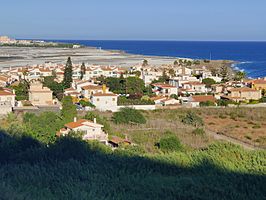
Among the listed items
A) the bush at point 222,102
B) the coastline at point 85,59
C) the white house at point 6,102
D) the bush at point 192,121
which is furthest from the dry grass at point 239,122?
the coastline at point 85,59

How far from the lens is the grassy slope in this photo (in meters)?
8.75

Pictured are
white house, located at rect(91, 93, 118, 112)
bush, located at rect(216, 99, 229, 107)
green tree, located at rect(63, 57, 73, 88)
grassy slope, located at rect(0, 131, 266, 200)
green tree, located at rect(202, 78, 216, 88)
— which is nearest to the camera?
grassy slope, located at rect(0, 131, 266, 200)

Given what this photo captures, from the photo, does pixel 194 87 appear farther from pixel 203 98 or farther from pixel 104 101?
pixel 104 101

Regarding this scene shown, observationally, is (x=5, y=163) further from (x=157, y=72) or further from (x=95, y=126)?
(x=157, y=72)

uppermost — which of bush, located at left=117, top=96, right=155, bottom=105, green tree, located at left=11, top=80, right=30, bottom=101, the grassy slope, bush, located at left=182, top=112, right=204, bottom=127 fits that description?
the grassy slope

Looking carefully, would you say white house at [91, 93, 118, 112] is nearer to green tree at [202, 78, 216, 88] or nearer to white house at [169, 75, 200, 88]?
white house at [169, 75, 200, 88]

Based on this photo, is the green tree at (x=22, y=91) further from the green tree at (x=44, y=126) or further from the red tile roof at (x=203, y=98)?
the red tile roof at (x=203, y=98)

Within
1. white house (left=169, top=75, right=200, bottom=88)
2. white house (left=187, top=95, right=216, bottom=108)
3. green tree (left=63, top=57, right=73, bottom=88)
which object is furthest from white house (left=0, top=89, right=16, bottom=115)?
white house (left=169, top=75, right=200, bottom=88)

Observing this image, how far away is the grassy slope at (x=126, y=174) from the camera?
8.75 m

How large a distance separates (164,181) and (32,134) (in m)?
8.24

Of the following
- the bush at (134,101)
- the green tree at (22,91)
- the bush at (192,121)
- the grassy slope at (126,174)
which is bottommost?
the bush at (192,121)

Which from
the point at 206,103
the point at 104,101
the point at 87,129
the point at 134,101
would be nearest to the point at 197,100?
the point at 206,103

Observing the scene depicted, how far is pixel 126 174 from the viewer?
10.3 m

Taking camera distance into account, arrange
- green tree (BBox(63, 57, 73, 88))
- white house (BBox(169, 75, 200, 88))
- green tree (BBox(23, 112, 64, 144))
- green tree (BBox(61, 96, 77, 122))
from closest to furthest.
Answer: green tree (BBox(23, 112, 64, 144)) → green tree (BBox(61, 96, 77, 122)) → green tree (BBox(63, 57, 73, 88)) → white house (BBox(169, 75, 200, 88))
